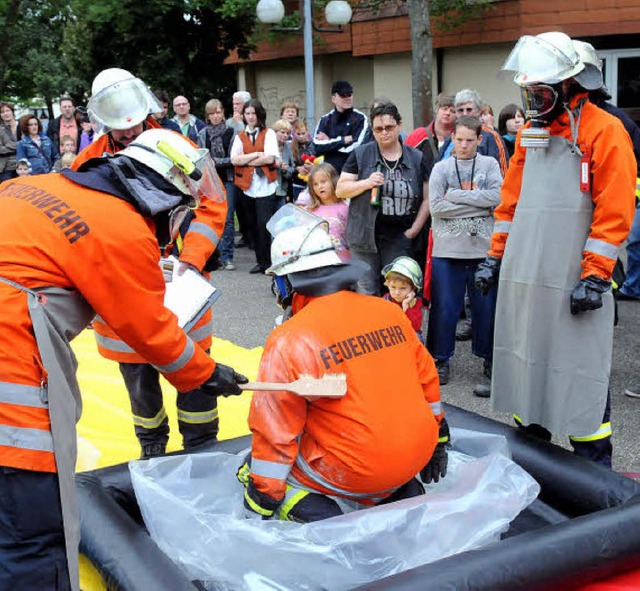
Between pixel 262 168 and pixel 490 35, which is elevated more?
pixel 490 35

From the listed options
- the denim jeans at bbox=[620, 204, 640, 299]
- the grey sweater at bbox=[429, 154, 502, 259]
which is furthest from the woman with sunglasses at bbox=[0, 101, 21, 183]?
the denim jeans at bbox=[620, 204, 640, 299]

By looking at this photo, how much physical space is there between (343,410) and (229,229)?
6.60 m

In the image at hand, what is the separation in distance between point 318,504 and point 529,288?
1389mm

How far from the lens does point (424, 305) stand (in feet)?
17.9

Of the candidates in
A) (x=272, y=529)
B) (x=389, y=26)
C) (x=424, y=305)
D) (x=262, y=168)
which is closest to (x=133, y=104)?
(x=272, y=529)

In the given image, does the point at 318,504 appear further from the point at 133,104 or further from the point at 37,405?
the point at 133,104

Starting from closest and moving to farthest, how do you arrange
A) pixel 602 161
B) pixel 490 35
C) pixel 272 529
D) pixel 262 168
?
pixel 272 529
pixel 602 161
pixel 262 168
pixel 490 35

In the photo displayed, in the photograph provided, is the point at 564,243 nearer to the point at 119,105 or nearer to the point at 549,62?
the point at 549,62

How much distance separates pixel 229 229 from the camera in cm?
911

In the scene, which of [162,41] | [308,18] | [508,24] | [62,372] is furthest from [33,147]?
[62,372]

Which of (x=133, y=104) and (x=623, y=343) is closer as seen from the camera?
(x=133, y=104)

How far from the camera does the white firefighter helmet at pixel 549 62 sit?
3352mm

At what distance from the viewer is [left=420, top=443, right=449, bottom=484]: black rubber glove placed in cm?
306

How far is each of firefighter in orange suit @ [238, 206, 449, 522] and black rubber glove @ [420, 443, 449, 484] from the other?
0.20 m
